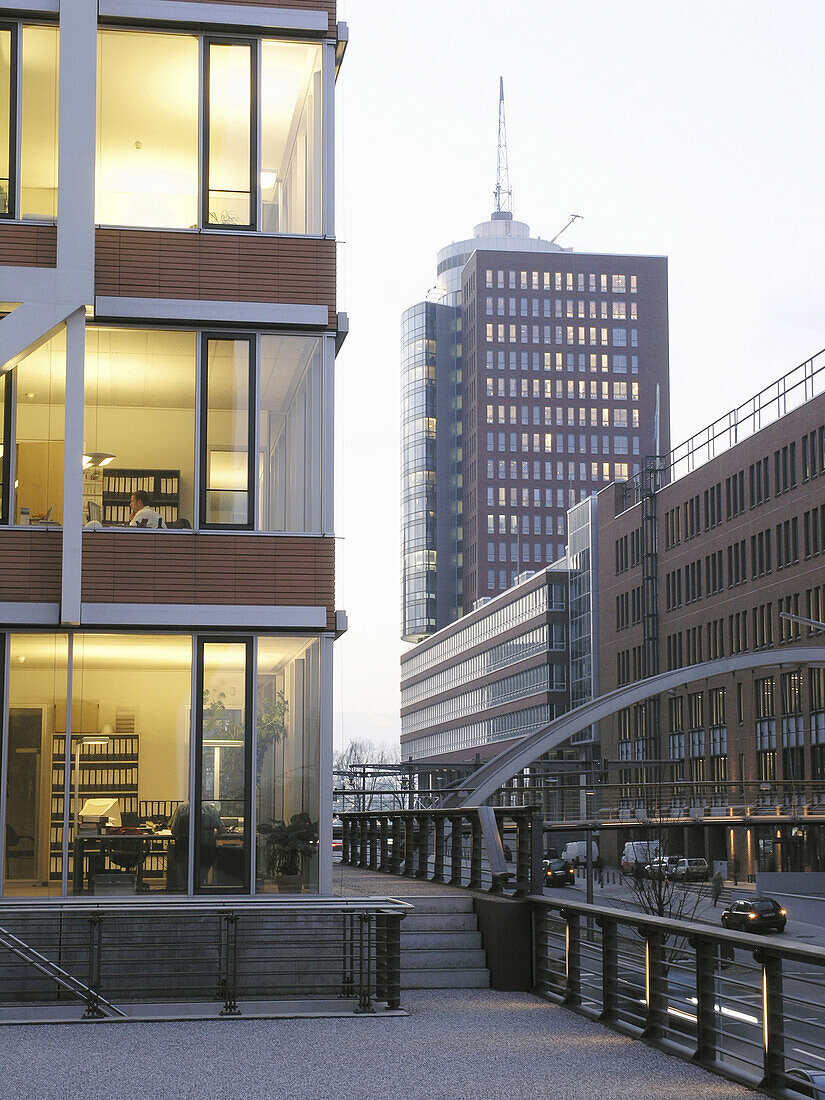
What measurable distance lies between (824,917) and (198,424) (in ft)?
144

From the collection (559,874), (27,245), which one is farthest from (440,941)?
(559,874)

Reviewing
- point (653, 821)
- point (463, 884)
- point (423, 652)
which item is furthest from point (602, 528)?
point (463, 884)

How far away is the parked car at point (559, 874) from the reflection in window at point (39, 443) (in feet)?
152

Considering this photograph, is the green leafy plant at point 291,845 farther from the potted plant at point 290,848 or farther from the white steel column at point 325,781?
the white steel column at point 325,781

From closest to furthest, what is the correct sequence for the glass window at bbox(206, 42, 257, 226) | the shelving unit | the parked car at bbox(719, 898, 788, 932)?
the shelving unit
the glass window at bbox(206, 42, 257, 226)
the parked car at bbox(719, 898, 788, 932)

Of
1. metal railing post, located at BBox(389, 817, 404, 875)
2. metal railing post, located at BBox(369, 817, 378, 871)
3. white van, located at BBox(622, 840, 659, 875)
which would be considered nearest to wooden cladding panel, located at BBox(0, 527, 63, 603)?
metal railing post, located at BBox(389, 817, 404, 875)

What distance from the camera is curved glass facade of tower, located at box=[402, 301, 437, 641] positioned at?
193 meters

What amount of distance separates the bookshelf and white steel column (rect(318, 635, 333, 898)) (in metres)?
2.43

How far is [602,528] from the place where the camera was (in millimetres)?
107938

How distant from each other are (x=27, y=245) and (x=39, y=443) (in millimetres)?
2362

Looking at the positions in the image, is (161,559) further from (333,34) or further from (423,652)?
(423,652)

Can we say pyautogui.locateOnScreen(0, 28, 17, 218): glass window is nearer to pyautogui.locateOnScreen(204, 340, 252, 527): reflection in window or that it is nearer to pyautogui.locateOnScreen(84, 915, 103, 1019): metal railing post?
pyautogui.locateOnScreen(204, 340, 252, 527): reflection in window

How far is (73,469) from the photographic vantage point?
639 inches

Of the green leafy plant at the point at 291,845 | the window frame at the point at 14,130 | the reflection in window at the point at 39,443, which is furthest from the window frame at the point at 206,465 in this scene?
the green leafy plant at the point at 291,845
